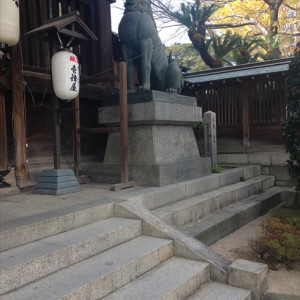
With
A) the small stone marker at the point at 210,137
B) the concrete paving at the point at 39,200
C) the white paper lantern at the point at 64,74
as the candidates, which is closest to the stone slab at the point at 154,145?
the concrete paving at the point at 39,200

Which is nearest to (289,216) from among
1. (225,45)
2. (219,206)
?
(219,206)

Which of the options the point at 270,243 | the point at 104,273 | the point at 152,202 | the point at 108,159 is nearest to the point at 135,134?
the point at 108,159

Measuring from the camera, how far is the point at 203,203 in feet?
17.7

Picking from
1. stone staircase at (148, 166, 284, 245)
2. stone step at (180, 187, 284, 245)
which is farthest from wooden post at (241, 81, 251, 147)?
stone step at (180, 187, 284, 245)

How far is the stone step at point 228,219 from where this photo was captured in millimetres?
4609

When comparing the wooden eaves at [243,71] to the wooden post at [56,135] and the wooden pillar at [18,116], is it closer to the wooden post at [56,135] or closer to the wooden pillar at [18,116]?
the wooden post at [56,135]

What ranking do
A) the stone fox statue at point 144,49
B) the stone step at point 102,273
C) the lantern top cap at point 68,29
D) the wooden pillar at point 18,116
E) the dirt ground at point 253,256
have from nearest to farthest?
the stone step at point 102,273 < the dirt ground at point 253,256 < the lantern top cap at point 68,29 < the wooden pillar at point 18,116 < the stone fox statue at point 144,49

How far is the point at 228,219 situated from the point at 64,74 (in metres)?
3.60

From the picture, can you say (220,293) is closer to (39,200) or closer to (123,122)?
(39,200)

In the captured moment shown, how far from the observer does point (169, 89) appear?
22.0 feet

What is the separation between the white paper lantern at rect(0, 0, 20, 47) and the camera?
15.2 ft

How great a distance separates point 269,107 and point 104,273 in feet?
30.5

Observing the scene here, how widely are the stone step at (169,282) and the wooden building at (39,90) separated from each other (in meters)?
3.07

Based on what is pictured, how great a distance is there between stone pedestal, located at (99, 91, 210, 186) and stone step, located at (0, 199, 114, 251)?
1838 millimetres
